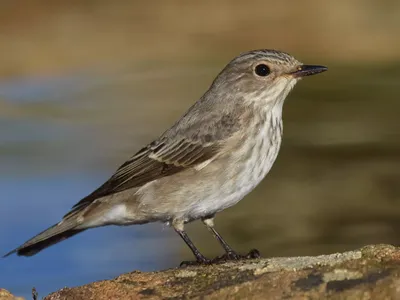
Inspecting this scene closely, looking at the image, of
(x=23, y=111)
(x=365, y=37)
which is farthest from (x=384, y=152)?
(x=365, y=37)

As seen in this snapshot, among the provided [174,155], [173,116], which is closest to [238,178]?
[174,155]

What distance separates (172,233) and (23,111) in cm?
648

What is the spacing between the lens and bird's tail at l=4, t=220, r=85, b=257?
8.98m

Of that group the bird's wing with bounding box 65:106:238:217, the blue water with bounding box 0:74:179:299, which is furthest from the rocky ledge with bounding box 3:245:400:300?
the blue water with bounding box 0:74:179:299

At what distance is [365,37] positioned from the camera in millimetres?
22109

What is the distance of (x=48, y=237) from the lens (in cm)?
902

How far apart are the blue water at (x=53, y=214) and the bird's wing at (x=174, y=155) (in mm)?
1931

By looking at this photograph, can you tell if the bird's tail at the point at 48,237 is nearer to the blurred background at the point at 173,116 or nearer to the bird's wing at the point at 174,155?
the bird's wing at the point at 174,155

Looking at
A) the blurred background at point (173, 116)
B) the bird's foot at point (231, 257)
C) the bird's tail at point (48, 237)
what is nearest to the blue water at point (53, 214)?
the blurred background at point (173, 116)

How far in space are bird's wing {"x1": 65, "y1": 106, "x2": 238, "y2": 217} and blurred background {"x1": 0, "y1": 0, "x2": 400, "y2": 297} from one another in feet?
7.56

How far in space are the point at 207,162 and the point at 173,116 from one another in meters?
8.76

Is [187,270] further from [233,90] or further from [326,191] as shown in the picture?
[326,191]

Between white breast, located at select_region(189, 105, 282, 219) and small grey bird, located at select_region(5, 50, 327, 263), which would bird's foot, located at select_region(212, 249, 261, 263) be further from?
white breast, located at select_region(189, 105, 282, 219)

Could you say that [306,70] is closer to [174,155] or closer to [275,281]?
[174,155]
